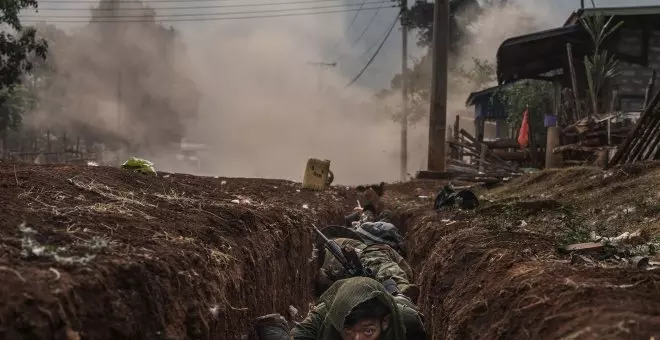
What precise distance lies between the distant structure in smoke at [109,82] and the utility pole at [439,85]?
43.0 metres

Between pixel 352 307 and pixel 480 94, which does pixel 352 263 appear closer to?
pixel 352 307

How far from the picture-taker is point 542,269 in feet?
14.3

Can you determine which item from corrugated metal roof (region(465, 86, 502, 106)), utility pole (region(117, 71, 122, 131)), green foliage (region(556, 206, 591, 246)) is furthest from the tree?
utility pole (region(117, 71, 122, 131))

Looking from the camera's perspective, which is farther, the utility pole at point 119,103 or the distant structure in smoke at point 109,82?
the distant structure in smoke at point 109,82

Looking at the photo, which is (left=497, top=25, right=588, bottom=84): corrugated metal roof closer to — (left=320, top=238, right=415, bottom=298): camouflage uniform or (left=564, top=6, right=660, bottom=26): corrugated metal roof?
(left=564, top=6, right=660, bottom=26): corrugated metal roof

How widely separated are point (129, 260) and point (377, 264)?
5.42 meters

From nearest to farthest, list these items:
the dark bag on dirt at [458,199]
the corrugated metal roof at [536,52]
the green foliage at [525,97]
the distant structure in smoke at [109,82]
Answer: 1. the dark bag on dirt at [458,199]
2. the corrugated metal roof at [536,52]
3. the green foliage at [525,97]
4. the distant structure in smoke at [109,82]

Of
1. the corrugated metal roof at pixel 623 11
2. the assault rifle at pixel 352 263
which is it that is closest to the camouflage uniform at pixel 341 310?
the assault rifle at pixel 352 263

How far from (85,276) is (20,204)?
1956 mm

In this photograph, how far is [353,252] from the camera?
27.6 ft

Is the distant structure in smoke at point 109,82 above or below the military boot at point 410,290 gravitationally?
above

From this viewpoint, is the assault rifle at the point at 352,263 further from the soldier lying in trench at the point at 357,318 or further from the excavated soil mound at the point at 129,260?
the soldier lying in trench at the point at 357,318

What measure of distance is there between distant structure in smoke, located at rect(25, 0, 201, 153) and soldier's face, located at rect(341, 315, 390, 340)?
54.6m

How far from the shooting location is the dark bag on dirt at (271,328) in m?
5.23
